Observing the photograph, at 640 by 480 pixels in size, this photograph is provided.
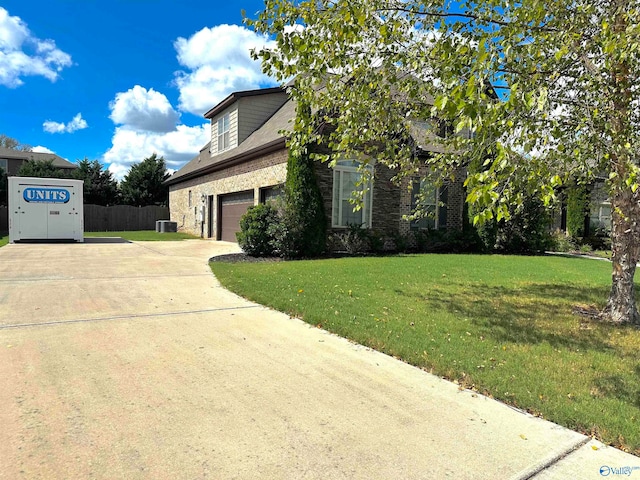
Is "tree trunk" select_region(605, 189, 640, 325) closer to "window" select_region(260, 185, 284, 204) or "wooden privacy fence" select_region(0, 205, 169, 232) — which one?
"window" select_region(260, 185, 284, 204)

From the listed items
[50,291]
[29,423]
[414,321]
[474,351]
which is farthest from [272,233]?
[29,423]

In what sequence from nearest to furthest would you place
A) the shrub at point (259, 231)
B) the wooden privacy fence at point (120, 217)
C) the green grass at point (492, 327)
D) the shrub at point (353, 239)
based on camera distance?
the green grass at point (492, 327)
the shrub at point (259, 231)
the shrub at point (353, 239)
the wooden privacy fence at point (120, 217)

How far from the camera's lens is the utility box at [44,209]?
16156 mm

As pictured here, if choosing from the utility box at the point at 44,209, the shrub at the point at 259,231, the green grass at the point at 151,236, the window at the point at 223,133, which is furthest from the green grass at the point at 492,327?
the window at the point at 223,133

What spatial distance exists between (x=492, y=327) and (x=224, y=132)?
17.4 metres

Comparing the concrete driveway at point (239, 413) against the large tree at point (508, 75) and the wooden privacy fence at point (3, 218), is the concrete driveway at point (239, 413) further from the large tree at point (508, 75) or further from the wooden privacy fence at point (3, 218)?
the wooden privacy fence at point (3, 218)

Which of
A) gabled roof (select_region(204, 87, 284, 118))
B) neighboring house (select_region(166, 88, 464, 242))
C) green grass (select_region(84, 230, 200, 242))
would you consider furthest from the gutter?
green grass (select_region(84, 230, 200, 242))

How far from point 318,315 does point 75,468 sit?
368 cm

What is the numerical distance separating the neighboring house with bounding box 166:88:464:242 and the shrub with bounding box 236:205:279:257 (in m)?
1.48

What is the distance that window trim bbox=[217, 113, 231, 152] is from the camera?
1984 centimetres

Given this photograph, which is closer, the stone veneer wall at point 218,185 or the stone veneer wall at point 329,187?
the stone veneer wall at point 329,187

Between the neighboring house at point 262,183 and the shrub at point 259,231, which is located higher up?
the neighboring house at point 262,183

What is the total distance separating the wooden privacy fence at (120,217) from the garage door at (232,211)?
1332cm

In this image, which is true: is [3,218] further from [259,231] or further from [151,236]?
[259,231]
